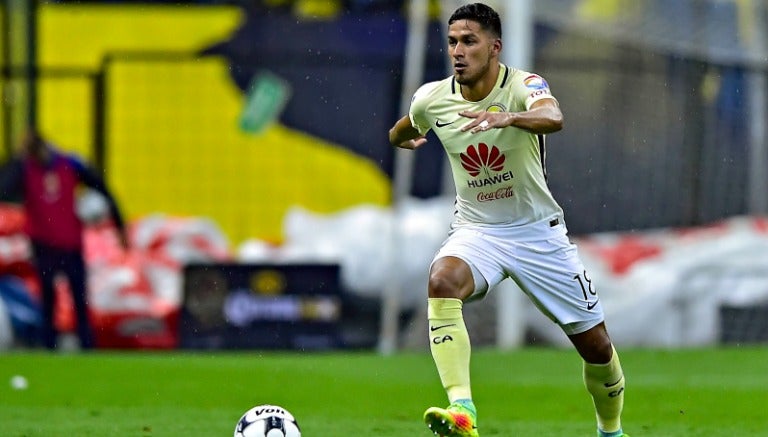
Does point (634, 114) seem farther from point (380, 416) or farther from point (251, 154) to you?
point (380, 416)

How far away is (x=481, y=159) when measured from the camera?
7703 millimetres

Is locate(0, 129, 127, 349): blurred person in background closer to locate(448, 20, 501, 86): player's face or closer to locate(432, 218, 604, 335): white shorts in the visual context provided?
locate(432, 218, 604, 335): white shorts

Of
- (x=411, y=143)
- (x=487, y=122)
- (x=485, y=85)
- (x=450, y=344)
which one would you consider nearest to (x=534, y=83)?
(x=485, y=85)

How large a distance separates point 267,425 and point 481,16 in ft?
7.48

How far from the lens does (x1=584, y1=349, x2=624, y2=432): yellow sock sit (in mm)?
7918

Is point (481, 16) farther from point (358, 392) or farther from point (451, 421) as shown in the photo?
point (358, 392)

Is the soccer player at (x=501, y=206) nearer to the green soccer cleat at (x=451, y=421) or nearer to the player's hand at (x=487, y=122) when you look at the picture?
the player's hand at (x=487, y=122)

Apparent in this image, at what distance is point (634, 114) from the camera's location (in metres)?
18.5

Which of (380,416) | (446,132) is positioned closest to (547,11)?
(380,416)

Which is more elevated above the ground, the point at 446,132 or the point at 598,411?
the point at 446,132

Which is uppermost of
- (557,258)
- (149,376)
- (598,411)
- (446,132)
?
(446,132)

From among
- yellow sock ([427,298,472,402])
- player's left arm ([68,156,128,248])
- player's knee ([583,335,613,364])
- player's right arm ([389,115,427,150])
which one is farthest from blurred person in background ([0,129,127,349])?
yellow sock ([427,298,472,402])

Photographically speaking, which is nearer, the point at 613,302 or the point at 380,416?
the point at 380,416

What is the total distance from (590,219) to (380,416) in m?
9.29
